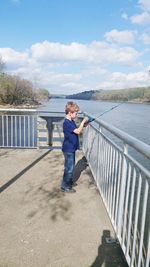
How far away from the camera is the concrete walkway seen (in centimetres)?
277

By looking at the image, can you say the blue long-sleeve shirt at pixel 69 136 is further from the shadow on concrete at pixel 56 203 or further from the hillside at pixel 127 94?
the hillside at pixel 127 94

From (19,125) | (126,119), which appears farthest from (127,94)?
(126,119)

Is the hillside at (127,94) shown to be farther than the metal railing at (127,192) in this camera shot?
Yes

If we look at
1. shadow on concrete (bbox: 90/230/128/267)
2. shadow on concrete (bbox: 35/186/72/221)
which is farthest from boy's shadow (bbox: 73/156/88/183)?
shadow on concrete (bbox: 90/230/128/267)

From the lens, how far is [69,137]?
4320mm

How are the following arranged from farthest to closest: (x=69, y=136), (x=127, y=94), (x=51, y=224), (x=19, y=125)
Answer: (x=19, y=125) → (x=127, y=94) → (x=69, y=136) → (x=51, y=224)

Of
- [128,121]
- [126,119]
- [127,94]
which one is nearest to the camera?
[127,94]

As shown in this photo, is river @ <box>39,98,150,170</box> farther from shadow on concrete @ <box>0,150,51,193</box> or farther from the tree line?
the tree line

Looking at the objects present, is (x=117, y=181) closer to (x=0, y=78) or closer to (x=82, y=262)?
(x=82, y=262)

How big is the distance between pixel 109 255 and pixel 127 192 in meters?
0.70

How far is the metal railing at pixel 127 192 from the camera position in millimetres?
2236

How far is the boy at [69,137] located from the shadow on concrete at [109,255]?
1460mm

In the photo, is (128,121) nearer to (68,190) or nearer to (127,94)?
(127,94)

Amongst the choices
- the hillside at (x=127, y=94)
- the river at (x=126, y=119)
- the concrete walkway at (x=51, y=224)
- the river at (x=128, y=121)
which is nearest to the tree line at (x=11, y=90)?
the river at (x=126, y=119)
